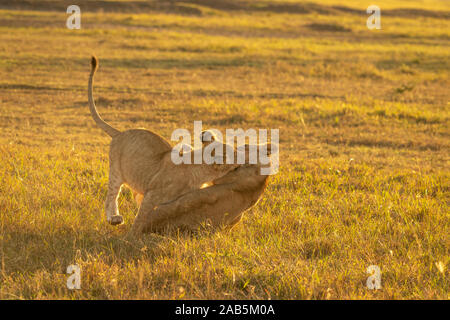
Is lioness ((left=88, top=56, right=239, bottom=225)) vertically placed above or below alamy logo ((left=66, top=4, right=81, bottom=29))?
below

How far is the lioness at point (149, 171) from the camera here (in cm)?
415

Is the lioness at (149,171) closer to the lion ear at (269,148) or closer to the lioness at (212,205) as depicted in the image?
the lioness at (212,205)

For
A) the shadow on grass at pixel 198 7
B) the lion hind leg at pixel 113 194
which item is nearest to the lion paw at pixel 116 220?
the lion hind leg at pixel 113 194

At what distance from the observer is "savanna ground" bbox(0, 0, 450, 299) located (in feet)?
11.6

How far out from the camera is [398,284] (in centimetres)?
360

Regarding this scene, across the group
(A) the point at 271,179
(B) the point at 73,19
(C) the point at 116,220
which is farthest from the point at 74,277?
(B) the point at 73,19

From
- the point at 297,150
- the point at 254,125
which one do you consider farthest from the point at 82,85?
the point at 297,150

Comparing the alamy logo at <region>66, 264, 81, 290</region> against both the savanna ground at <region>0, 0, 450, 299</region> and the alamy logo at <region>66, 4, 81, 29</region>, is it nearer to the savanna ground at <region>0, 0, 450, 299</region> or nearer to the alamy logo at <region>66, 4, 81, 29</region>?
the savanna ground at <region>0, 0, 450, 299</region>

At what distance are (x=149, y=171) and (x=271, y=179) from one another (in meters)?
2.16

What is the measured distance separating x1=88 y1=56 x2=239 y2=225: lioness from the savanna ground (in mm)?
281

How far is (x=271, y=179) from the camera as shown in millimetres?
6219

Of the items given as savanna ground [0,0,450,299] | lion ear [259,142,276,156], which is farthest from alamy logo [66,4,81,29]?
lion ear [259,142,276,156]

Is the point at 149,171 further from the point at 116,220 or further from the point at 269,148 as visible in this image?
the point at 269,148
